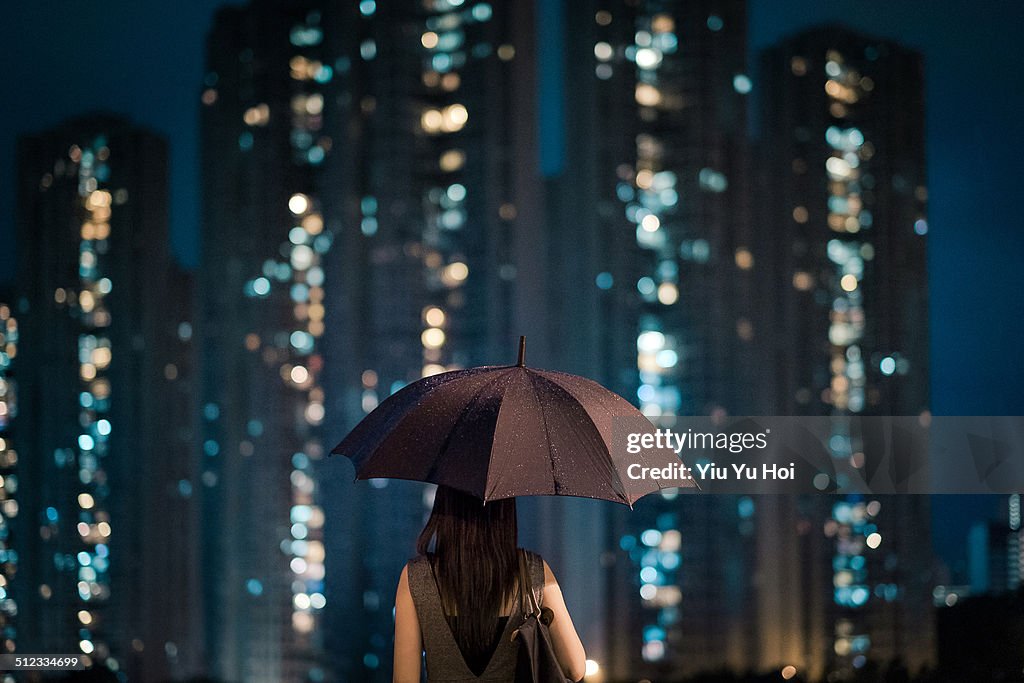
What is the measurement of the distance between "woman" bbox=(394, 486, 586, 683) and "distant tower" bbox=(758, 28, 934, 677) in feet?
10.6

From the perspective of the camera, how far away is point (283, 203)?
5.85m

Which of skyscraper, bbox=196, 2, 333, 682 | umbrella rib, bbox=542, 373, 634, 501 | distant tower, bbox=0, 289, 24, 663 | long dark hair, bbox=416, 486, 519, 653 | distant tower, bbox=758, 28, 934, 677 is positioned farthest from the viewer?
skyscraper, bbox=196, 2, 333, 682

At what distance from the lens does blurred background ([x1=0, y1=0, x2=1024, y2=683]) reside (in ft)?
14.1

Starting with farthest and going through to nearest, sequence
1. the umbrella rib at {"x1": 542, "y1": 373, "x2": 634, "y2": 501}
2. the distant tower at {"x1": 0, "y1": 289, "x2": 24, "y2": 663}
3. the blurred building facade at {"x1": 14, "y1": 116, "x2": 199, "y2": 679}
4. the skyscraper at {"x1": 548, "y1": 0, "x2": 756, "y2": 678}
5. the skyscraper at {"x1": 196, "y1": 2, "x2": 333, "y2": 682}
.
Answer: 1. the skyscraper at {"x1": 548, "y1": 0, "x2": 756, "y2": 678}
2. the skyscraper at {"x1": 196, "y1": 2, "x2": 333, "y2": 682}
3. the blurred building facade at {"x1": 14, "y1": 116, "x2": 199, "y2": 679}
4. the distant tower at {"x1": 0, "y1": 289, "x2": 24, "y2": 663}
5. the umbrella rib at {"x1": 542, "y1": 373, "x2": 634, "y2": 501}

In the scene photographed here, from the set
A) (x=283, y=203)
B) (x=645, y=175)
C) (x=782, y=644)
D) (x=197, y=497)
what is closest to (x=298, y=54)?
(x=283, y=203)

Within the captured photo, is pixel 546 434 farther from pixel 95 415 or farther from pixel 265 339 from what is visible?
pixel 265 339

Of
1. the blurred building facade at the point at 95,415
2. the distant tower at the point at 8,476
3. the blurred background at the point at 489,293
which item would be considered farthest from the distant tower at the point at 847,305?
the distant tower at the point at 8,476

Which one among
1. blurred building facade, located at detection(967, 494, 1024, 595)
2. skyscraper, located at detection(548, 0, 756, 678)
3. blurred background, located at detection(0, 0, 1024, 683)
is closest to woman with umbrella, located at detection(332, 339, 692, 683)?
blurred background, located at detection(0, 0, 1024, 683)

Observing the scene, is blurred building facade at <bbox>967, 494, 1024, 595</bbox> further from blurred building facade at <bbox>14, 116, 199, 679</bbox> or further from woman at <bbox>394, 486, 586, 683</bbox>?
blurred building facade at <bbox>14, 116, 199, 679</bbox>

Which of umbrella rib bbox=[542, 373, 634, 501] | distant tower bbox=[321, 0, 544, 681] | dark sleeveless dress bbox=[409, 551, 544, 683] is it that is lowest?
dark sleeveless dress bbox=[409, 551, 544, 683]

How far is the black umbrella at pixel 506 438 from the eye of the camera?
1.31 m

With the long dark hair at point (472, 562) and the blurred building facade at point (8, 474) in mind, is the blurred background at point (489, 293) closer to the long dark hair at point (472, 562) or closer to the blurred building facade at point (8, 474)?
the blurred building facade at point (8, 474)

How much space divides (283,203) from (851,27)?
350cm

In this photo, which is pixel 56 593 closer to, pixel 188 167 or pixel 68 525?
pixel 68 525
